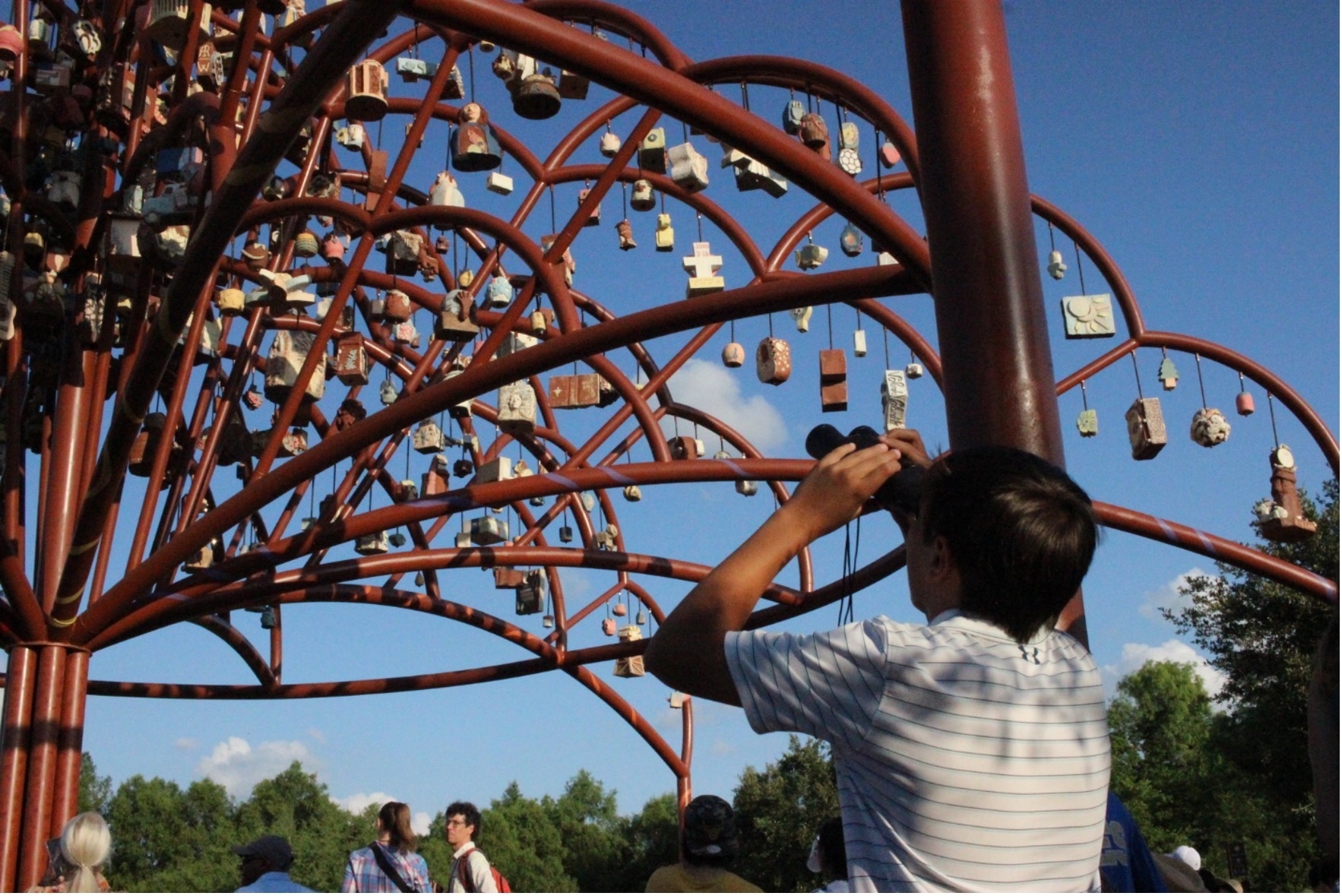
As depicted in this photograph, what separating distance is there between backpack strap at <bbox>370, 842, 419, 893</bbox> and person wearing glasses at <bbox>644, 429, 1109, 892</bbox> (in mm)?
6330

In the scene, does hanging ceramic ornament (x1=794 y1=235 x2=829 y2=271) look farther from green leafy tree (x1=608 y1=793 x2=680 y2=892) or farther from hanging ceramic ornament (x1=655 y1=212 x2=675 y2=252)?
green leafy tree (x1=608 y1=793 x2=680 y2=892)

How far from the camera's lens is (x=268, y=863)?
6836 mm

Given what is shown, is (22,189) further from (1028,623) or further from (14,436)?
(1028,623)

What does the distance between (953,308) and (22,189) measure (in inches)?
393

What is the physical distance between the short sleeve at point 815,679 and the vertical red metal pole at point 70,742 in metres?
10.4

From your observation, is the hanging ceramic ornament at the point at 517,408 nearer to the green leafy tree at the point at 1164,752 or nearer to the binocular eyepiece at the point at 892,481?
the binocular eyepiece at the point at 892,481

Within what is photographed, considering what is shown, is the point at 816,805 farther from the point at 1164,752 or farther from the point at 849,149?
the point at 849,149

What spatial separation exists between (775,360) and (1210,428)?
4564 mm

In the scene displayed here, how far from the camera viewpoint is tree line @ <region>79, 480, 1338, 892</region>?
90.5ft

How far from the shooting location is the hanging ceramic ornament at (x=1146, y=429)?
1222 centimetres

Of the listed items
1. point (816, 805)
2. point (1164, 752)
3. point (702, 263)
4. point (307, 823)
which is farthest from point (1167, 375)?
point (307, 823)

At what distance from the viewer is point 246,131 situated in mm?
11281

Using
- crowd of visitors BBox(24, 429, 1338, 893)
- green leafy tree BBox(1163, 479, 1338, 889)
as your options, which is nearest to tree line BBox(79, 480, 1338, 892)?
green leafy tree BBox(1163, 479, 1338, 889)

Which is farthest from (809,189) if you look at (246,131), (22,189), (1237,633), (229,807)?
(229,807)
